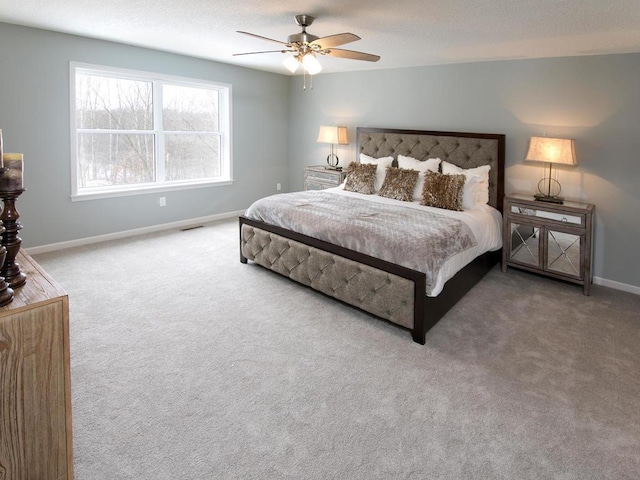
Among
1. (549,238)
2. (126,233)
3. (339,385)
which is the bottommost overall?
(339,385)

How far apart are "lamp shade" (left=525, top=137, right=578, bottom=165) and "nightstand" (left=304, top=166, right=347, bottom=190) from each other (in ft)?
8.09

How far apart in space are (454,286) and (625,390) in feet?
4.30

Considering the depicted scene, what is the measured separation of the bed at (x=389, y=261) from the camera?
9.91 feet

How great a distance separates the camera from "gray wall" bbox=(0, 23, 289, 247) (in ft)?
14.1

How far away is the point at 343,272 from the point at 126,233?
11.1 feet

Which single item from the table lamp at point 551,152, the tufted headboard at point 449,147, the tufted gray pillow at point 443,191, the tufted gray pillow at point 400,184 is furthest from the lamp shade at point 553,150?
the tufted gray pillow at point 400,184

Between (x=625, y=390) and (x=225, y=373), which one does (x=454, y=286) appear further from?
(x=225, y=373)

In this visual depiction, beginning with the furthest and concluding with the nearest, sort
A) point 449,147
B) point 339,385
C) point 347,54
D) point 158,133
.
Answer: point 158,133 → point 449,147 → point 347,54 → point 339,385

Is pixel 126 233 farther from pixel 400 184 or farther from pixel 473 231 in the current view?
pixel 473 231

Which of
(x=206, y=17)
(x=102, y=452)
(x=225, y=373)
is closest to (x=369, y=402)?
(x=225, y=373)

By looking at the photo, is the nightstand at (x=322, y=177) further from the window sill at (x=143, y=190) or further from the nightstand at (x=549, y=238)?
the nightstand at (x=549, y=238)

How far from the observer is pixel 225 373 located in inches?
101

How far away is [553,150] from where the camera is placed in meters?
4.00

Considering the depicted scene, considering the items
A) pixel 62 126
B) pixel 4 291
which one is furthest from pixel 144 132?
pixel 4 291
